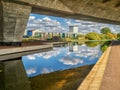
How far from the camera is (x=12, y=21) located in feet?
69.8

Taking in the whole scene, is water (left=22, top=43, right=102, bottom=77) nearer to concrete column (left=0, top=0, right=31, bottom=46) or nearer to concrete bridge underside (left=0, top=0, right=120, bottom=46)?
concrete column (left=0, top=0, right=31, bottom=46)

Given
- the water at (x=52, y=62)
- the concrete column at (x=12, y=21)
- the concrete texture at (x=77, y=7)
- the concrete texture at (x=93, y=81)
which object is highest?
the concrete texture at (x=77, y=7)

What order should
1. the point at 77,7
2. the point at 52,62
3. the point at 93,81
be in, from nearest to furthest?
1. the point at 93,81
2. the point at 52,62
3. the point at 77,7

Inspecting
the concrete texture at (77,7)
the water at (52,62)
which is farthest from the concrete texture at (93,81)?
the concrete texture at (77,7)

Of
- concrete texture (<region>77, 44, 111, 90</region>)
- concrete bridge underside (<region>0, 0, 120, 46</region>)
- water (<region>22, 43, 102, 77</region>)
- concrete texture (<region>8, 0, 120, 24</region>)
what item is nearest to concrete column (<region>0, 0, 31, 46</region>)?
concrete bridge underside (<region>0, 0, 120, 46</region>)

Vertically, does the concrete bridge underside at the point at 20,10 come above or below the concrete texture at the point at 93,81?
above

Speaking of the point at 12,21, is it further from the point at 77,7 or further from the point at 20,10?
the point at 77,7

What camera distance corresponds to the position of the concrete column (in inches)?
804

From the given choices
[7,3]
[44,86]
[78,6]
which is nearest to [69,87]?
[44,86]

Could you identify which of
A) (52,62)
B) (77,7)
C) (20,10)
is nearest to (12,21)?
(20,10)

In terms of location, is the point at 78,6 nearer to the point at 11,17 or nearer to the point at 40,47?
the point at 40,47

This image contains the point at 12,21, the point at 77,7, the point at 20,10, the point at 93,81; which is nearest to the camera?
the point at 93,81

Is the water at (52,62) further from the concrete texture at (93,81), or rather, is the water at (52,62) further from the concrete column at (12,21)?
the concrete texture at (93,81)

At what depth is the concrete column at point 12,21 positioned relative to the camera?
20.4 m
